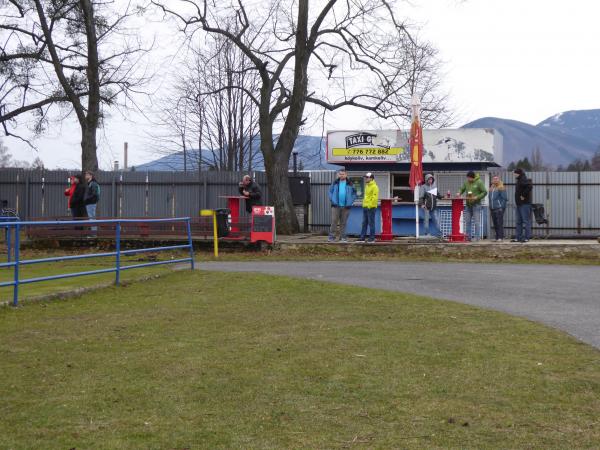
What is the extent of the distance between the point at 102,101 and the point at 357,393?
27250mm

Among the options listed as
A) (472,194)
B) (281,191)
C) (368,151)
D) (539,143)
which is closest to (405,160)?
(368,151)

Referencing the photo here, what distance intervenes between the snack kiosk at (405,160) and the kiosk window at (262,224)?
3508 mm

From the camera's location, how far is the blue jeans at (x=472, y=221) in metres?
22.0

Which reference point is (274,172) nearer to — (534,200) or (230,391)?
(534,200)

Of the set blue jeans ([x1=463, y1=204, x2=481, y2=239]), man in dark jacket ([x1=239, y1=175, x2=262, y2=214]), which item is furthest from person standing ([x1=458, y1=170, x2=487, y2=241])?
man in dark jacket ([x1=239, y1=175, x2=262, y2=214])

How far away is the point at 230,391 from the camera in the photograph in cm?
644

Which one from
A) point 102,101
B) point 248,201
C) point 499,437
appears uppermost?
point 102,101

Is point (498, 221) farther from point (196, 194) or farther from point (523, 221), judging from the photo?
point (196, 194)

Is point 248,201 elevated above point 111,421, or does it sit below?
above

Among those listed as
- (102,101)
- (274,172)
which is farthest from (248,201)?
(102,101)

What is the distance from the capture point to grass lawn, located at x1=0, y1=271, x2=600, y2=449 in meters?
5.36

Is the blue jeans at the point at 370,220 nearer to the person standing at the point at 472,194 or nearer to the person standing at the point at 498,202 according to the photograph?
the person standing at the point at 472,194

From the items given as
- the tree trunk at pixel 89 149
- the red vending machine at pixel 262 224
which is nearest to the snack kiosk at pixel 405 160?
the red vending machine at pixel 262 224

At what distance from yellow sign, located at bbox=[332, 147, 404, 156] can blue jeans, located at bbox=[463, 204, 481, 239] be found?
2744mm
